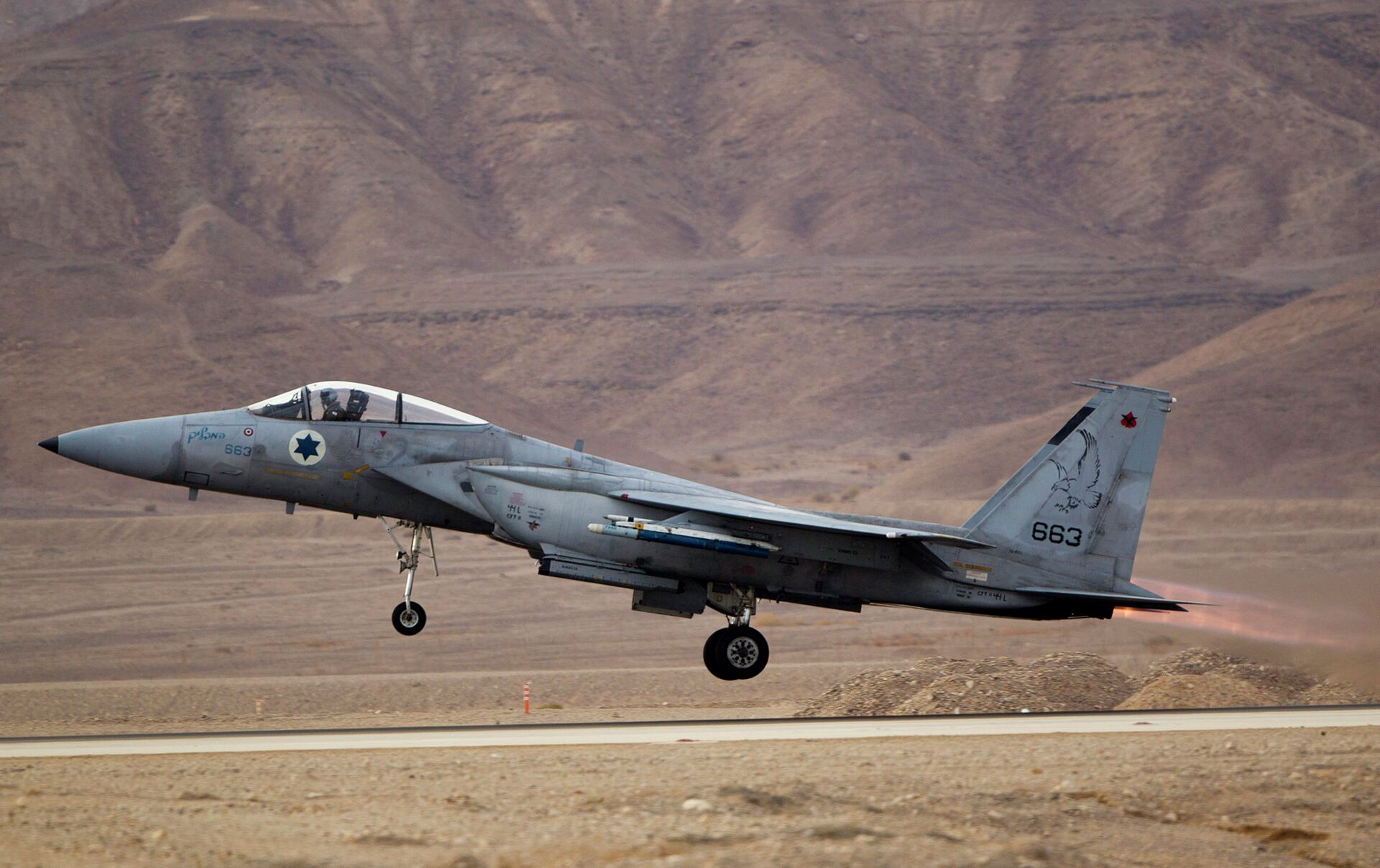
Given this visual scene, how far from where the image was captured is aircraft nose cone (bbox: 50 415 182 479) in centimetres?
1959

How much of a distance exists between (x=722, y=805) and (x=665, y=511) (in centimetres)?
871

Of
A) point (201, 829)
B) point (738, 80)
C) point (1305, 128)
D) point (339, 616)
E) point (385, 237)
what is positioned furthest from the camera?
point (738, 80)

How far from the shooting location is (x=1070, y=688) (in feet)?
81.1

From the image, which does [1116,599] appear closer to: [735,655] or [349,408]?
[735,655]

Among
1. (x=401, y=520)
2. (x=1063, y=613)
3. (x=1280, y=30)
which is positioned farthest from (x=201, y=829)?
(x=1280, y=30)

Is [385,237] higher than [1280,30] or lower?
lower

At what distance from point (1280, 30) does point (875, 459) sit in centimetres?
7041

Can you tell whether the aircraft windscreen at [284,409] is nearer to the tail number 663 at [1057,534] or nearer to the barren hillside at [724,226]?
the tail number 663 at [1057,534]

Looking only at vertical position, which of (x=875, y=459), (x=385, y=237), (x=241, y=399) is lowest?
(x=241, y=399)

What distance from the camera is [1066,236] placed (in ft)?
360

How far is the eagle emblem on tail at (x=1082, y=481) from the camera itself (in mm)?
21281

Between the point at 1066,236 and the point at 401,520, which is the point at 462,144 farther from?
the point at 401,520

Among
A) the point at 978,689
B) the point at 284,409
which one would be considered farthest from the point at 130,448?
the point at 978,689

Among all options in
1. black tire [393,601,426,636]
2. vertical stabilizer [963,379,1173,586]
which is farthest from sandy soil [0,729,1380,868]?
vertical stabilizer [963,379,1173,586]
